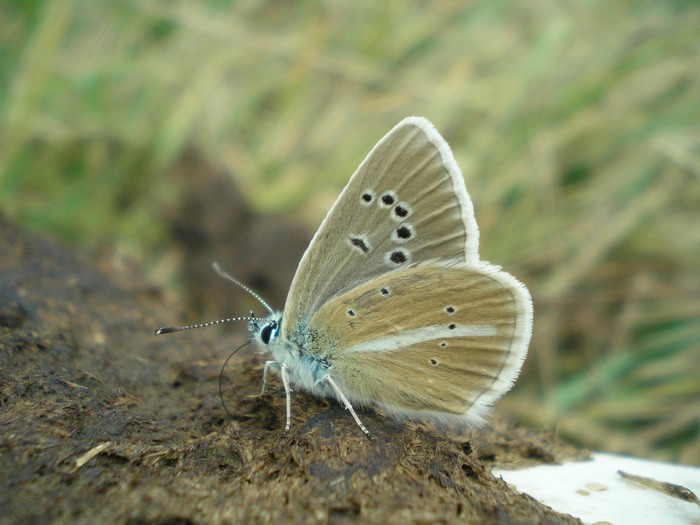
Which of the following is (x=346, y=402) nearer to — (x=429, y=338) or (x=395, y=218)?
(x=429, y=338)

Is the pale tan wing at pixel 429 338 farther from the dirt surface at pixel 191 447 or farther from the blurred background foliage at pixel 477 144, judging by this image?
the blurred background foliage at pixel 477 144

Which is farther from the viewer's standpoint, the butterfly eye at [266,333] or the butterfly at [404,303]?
the butterfly eye at [266,333]

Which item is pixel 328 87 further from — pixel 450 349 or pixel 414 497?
pixel 414 497

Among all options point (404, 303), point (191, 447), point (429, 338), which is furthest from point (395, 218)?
point (191, 447)

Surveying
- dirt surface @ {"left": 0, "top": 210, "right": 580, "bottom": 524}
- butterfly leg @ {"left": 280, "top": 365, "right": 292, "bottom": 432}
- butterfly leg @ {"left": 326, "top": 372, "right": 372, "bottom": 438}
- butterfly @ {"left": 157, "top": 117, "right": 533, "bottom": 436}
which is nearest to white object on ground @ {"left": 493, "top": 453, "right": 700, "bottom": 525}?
dirt surface @ {"left": 0, "top": 210, "right": 580, "bottom": 524}

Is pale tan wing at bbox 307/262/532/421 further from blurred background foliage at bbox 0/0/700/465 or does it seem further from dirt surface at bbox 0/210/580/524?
blurred background foliage at bbox 0/0/700/465

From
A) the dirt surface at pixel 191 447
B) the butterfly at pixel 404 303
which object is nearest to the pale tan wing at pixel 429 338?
the butterfly at pixel 404 303

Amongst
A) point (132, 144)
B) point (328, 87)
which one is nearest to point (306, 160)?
point (328, 87)
